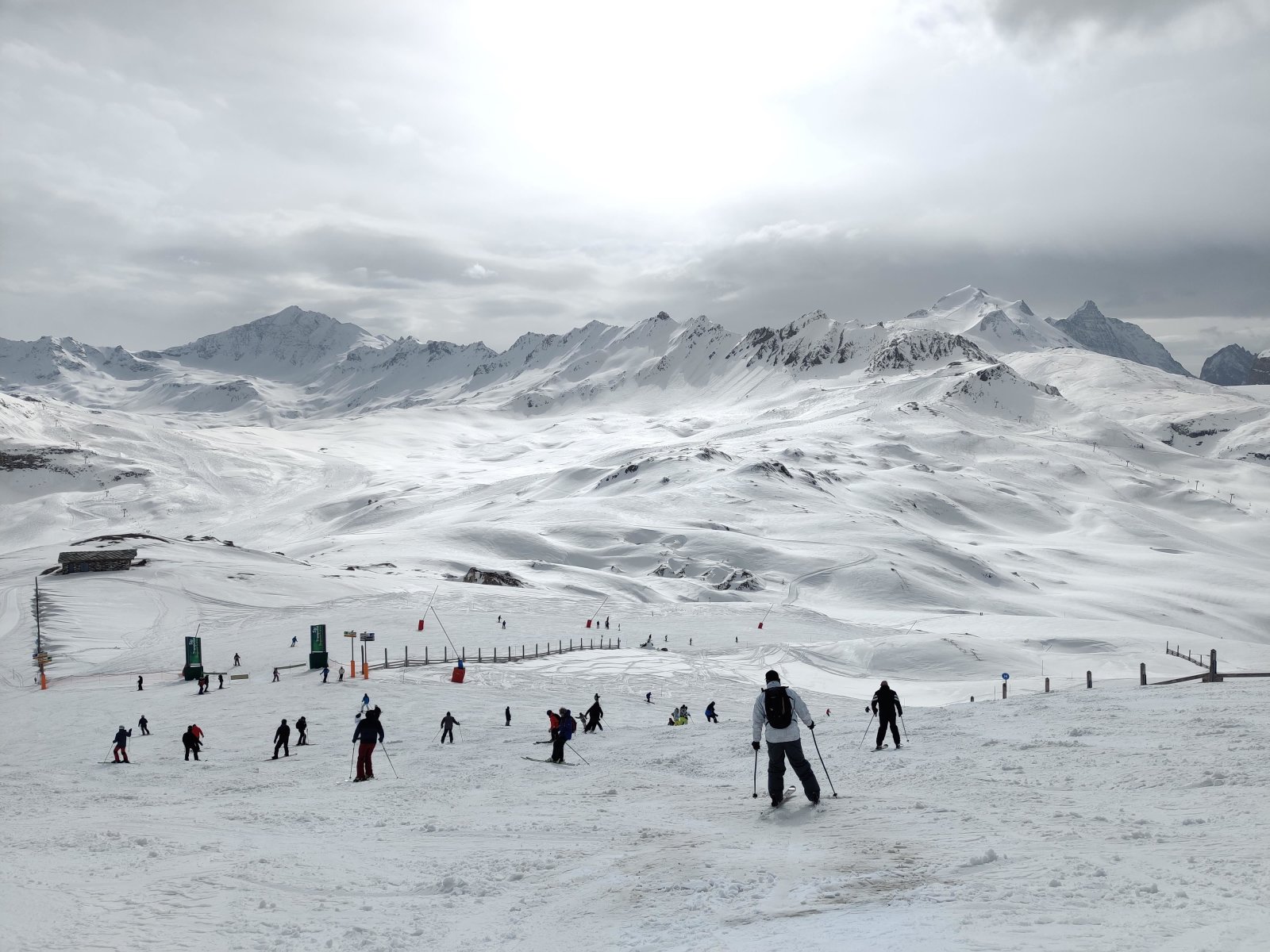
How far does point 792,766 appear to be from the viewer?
12.4 m

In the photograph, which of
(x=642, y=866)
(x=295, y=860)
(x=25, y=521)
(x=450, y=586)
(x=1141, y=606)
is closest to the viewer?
(x=642, y=866)

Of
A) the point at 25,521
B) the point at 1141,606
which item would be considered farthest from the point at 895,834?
the point at 25,521

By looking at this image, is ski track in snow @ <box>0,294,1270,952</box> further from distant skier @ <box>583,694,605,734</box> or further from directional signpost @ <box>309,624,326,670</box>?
distant skier @ <box>583,694,605,734</box>

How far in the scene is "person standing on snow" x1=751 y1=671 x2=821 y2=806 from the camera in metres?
12.3

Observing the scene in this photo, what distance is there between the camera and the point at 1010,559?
12719cm

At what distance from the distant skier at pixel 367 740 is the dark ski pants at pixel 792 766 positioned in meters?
9.61

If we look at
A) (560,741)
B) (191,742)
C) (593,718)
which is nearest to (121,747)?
(191,742)

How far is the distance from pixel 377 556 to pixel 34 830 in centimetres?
9415

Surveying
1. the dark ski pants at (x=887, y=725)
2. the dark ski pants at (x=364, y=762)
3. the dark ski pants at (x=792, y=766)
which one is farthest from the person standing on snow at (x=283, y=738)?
the dark ski pants at (x=792, y=766)

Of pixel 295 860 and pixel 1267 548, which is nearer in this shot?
pixel 295 860

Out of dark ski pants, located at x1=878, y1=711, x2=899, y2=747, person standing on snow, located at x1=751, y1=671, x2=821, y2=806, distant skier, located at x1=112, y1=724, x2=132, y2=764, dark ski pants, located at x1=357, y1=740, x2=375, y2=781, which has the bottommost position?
distant skier, located at x1=112, y1=724, x2=132, y2=764

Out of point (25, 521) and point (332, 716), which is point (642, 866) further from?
point (25, 521)

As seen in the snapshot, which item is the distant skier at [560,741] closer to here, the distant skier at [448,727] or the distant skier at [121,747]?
the distant skier at [448,727]

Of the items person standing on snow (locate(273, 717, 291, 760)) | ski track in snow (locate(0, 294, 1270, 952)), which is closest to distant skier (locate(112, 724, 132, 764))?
ski track in snow (locate(0, 294, 1270, 952))
